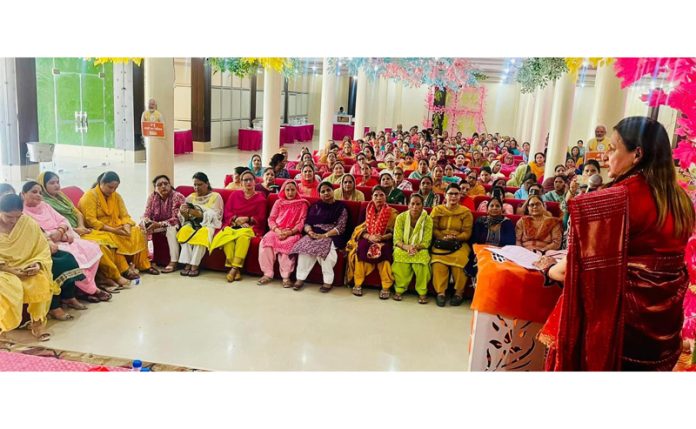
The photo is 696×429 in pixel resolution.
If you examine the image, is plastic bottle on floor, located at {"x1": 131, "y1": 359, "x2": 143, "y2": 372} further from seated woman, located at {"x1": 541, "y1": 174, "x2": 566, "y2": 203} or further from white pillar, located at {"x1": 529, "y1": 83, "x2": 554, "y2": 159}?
white pillar, located at {"x1": 529, "y1": 83, "x2": 554, "y2": 159}

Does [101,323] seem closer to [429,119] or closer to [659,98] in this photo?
[659,98]

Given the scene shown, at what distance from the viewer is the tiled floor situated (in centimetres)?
362

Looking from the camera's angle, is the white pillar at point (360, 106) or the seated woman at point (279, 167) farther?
the white pillar at point (360, 106)

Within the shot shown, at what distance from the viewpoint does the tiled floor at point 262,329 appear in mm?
3625

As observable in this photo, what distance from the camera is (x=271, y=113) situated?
31.2 feet

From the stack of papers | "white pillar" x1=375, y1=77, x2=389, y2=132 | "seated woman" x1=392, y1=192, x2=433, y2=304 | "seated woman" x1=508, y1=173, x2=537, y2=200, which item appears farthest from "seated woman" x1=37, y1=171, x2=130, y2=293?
Answer: "white pillar" x1=375, y1=77, x2=389, y2=132

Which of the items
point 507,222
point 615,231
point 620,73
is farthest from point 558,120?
point 615,231

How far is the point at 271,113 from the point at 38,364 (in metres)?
6.77

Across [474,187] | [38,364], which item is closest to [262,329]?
[38,364]

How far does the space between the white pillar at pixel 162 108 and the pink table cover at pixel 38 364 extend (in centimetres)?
310

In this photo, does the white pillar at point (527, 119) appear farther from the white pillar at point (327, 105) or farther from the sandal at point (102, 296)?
the sandal at point (102, 296)

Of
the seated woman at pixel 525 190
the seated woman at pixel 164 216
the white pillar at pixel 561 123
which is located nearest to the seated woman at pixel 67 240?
the seated woman at pixel 164 216

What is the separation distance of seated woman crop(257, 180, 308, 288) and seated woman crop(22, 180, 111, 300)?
1.37 metres
